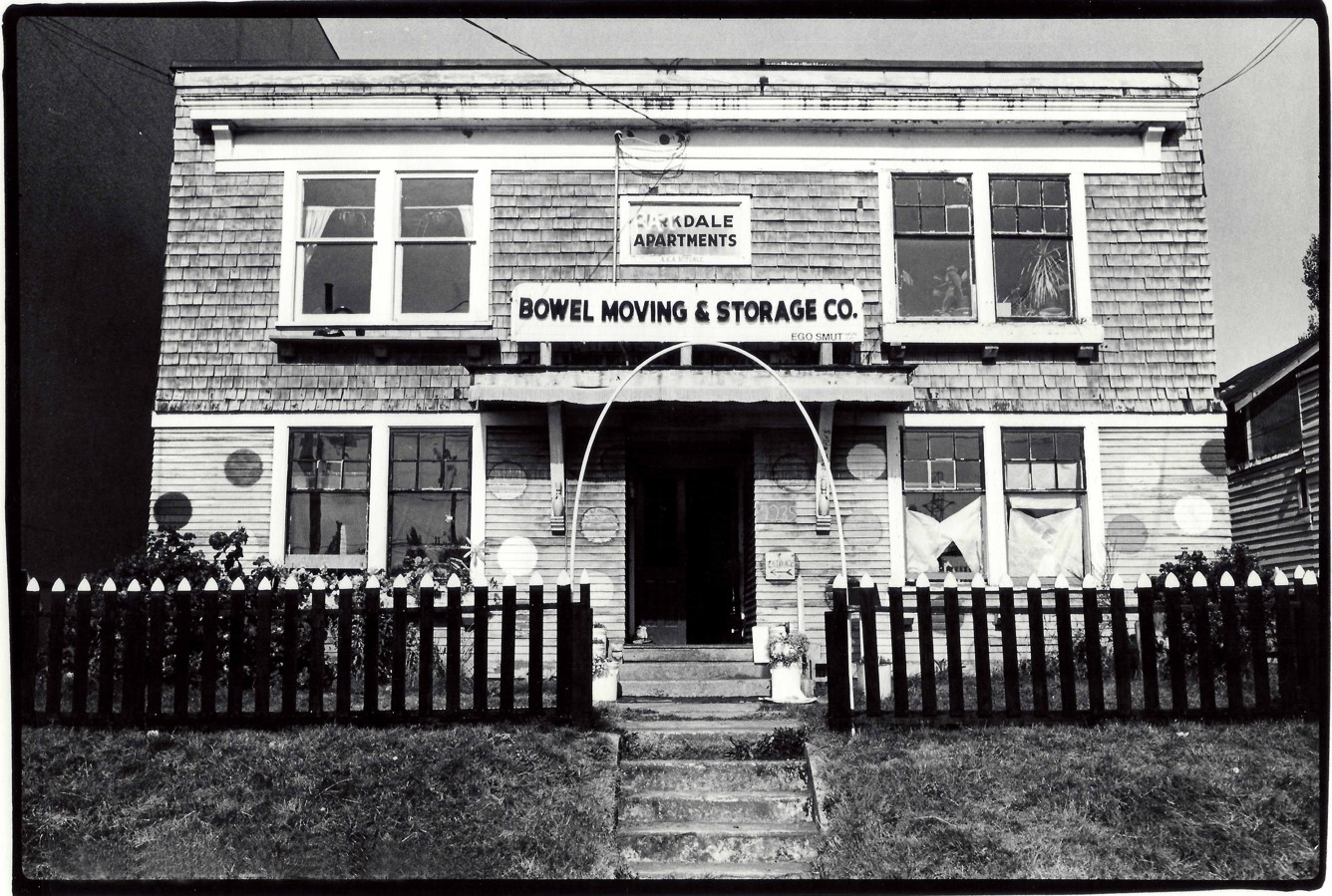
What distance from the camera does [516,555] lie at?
11.6 metres

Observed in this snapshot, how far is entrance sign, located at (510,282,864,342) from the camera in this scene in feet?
37.7

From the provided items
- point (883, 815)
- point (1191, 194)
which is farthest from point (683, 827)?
point (1191, 194)

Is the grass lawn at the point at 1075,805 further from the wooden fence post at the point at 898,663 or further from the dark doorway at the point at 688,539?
the dark doorway at the point at 688,539

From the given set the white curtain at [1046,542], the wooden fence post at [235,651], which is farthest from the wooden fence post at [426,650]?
the white curtain at [1046,542]

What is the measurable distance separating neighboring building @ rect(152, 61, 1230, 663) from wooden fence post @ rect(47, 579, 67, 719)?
3.24 meters

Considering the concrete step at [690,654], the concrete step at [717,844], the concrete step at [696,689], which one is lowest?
the concrete step at [717,844]

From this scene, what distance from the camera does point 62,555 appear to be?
12.2m

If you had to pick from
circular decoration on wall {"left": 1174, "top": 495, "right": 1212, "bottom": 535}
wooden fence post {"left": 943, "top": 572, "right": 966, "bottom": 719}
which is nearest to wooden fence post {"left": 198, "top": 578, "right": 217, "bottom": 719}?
wooden fence post {"left": 943, "top": 572, "right": 966, "bottom": 719}

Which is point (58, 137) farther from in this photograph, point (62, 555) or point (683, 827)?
point (683, 827)

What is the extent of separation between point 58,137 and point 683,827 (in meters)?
10.3

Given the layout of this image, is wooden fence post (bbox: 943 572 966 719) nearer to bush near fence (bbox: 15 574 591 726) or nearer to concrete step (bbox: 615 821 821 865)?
concrete step (bbox: 615 821 821 865)

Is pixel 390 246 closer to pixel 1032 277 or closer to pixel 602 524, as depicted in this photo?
pixel 602 524

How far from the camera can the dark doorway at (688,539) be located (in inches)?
490

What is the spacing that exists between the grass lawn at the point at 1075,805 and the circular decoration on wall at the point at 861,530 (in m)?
3.84
